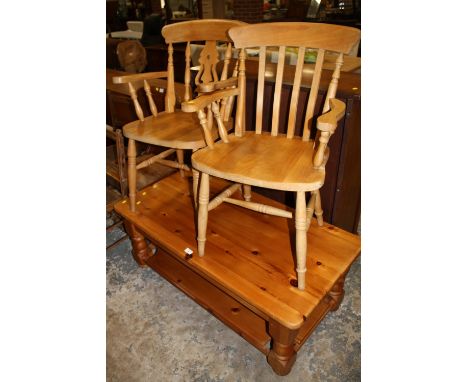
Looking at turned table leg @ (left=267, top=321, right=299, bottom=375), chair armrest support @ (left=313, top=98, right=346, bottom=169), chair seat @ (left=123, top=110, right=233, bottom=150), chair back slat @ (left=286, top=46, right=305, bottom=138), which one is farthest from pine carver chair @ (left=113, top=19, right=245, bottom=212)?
turned table leg @ (left=267, top=321, right=299, bottom=375)

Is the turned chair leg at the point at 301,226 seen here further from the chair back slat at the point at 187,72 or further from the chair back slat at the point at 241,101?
the chair back slat at the point at 187,72

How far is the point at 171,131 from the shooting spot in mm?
1526

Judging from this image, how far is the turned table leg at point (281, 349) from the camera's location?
116 cm

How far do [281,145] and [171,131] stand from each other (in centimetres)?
51

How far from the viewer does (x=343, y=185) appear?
1.61 meters

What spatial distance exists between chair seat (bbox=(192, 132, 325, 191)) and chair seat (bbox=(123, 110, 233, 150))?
4.4 inches

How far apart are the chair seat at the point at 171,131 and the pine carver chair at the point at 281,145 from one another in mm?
110

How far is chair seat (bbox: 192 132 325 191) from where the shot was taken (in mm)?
1105

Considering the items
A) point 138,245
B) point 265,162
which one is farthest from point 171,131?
point 138,245

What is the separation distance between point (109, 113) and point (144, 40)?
2987 millimetres

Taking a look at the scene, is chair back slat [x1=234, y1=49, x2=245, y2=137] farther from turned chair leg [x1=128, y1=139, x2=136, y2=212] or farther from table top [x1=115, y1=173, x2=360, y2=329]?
turned chair leg [x1=128, y1=139, x2=136, y2=212]

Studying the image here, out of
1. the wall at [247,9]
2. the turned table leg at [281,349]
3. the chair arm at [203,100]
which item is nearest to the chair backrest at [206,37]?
the chair arm at [203,100]

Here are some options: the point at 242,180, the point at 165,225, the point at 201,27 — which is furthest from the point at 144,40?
the point at 242,180

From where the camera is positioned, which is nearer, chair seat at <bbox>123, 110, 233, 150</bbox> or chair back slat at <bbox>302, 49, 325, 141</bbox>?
chair back slat at <bbox>302, 49, 325, 141</bbox>
